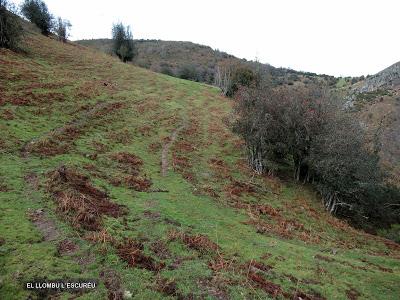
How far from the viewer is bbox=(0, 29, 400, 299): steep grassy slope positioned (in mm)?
11812

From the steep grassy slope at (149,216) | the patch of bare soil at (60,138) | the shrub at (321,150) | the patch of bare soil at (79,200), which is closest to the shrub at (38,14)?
the steep grassy slope at (149,216)

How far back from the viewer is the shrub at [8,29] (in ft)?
158

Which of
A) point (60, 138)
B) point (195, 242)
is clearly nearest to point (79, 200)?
point (195, 242)

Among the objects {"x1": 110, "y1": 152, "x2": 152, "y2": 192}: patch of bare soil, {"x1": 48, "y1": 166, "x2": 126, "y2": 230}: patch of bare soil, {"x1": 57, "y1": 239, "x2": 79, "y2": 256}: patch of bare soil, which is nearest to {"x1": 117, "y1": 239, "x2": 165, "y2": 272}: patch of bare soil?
{"x1": 57, "y1": 239, "x2": 79, "y2": 256}: patch of bare soil

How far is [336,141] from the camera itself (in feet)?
96.8

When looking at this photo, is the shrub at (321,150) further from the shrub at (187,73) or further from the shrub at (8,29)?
the shrub at (187,73)

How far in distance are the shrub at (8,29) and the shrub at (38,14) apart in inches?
1227

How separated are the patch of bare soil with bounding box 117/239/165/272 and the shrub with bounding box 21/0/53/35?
8143 cm

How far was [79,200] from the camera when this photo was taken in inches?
616

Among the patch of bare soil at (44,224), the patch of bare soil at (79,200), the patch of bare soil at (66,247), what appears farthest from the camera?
the patch of bare soil at (79,200)

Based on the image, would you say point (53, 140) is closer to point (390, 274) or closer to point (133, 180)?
point (133, 180)

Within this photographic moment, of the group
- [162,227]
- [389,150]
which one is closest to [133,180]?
[162,227]

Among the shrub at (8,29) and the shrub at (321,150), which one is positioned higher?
the shrub at (8,29)

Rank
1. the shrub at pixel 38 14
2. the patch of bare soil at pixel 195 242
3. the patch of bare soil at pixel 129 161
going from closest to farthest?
the patch of bare soil at pixel 195 242, the patch of bare soil at pixel 129 161, the shrub at pixel 38 14
